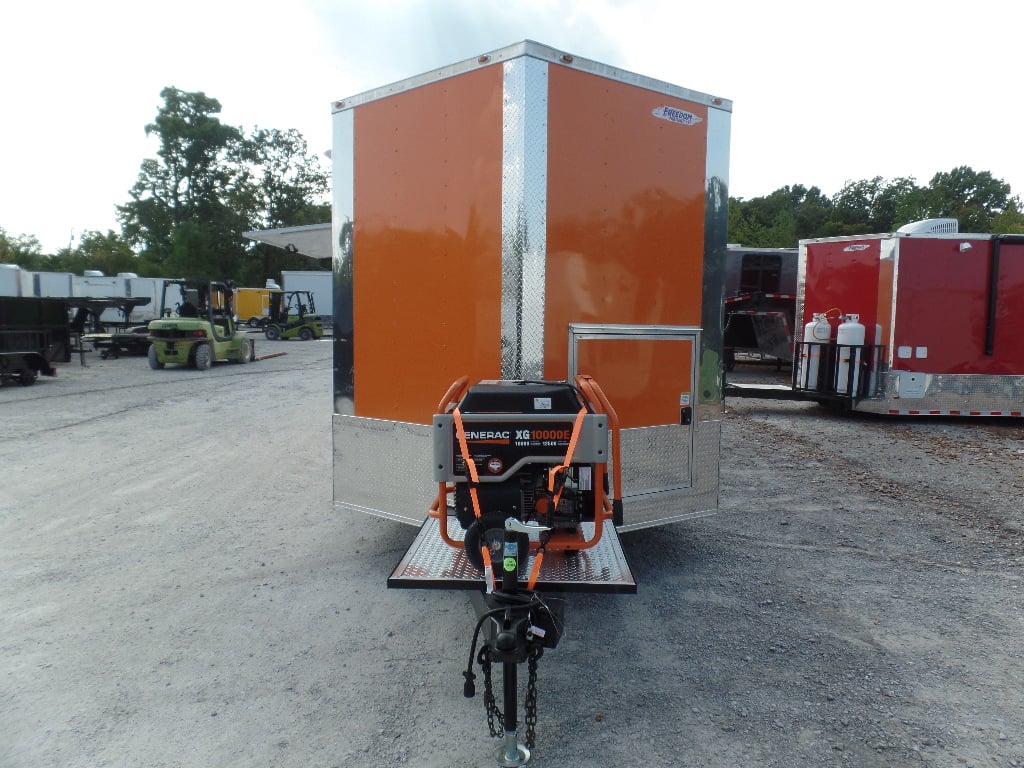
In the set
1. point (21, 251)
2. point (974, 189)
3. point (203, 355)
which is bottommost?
point (203, 355)

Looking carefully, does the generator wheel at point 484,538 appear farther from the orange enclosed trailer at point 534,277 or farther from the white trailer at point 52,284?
the white trailer at point 52,284

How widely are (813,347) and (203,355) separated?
47.3 ft

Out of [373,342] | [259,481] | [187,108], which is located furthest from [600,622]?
[187,108]

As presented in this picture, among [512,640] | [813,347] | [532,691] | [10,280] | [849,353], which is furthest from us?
[10,280]

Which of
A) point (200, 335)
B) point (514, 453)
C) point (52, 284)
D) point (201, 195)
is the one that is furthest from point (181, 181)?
point (514, 453)

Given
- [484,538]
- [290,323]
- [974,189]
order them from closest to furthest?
1. [484,538]
2. [290,323]
3. [974,189]

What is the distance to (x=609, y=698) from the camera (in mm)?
3043

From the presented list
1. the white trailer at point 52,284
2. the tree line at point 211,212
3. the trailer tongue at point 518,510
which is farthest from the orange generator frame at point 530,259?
the tree line at point 211,212

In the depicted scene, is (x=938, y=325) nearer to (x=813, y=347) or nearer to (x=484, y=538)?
(x=813, y=347)

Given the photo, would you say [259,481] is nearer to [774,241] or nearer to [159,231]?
[159,231]

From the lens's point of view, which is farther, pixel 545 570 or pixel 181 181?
pixel 181 181

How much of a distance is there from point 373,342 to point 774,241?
53.5m

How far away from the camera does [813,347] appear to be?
440 inches

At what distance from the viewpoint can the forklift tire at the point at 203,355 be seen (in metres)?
17.6
